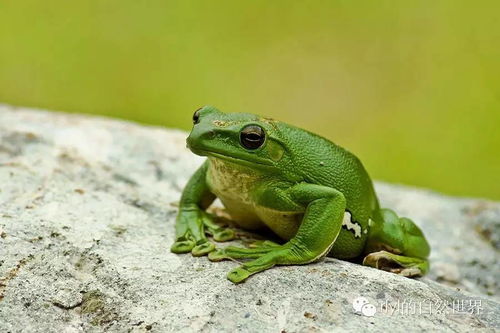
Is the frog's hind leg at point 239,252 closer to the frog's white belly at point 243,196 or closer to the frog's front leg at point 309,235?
the frog's front leg at point 309,235

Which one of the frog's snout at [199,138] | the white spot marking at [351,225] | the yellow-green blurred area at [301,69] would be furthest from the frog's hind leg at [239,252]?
the yellow-green blurred area at [301,69]

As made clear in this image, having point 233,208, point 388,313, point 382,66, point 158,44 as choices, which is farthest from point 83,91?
point 388,313

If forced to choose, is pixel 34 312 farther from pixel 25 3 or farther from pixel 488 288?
pixel 25 3

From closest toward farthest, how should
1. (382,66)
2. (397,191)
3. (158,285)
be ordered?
(158,285) < (397,191) < (382,66)

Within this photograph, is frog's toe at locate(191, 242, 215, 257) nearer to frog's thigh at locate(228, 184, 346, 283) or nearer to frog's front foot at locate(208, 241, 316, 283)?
frog's front foot at locate(208, 241, 316, 283)

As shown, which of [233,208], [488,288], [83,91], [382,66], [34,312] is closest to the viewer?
[34,312]

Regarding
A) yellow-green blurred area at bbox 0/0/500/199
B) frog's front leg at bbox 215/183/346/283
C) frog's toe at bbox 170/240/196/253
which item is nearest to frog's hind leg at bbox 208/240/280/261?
frog's front leg at bbox 215/183/346/283
